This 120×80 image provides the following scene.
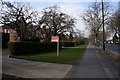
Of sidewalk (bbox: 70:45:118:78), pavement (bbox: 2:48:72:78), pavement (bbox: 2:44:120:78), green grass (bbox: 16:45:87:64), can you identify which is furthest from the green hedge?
sidewalk (bbox: 70:45:118:78)

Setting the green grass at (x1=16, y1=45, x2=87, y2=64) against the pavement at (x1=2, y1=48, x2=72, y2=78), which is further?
the green grass at (x1=16, y1=45, x2=87, y2=64)

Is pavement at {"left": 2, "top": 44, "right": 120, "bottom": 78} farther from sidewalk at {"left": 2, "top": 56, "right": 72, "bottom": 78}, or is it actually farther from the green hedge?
the green hedge

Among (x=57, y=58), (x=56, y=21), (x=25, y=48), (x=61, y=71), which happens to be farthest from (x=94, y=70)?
(x=56, y=21)

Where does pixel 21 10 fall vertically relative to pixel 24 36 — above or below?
above

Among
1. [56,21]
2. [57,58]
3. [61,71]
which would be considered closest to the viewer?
[61,71]

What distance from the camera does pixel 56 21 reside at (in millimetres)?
44281

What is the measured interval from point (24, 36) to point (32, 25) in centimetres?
448

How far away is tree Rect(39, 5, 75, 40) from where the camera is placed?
43153 mm

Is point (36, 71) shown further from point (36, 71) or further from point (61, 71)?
point (61, 71)

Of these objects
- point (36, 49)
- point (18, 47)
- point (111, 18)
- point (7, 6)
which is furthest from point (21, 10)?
point (111, 18)

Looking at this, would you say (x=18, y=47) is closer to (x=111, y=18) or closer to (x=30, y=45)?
(x=30, y=45)

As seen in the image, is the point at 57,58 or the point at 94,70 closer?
the point at 94,70

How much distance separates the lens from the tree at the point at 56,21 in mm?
43153

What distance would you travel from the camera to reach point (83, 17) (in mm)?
53562
